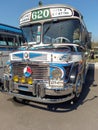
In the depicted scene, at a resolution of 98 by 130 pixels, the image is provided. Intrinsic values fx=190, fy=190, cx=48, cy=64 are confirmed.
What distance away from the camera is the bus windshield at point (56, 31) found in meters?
6.09

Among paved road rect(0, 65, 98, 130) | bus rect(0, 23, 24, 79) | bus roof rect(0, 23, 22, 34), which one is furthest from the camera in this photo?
bus roof rect(0, 23, 22, 34)

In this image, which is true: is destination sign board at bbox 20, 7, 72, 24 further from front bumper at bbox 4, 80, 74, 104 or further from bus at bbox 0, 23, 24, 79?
front bumper at bbox 4, 80, 74, 104

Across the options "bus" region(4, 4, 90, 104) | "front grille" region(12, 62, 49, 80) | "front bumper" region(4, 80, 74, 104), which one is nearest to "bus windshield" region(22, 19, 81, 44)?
"bus" region(4, 4, 90, 104)

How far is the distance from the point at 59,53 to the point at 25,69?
44.0 inches

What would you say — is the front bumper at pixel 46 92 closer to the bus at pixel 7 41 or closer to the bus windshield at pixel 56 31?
the bus windshield at pixel 56 31

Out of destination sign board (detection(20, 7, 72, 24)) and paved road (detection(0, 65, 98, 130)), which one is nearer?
paved road (detection(0, 65, 98, 130))

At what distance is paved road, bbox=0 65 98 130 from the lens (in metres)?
4.54

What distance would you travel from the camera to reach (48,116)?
516 cm

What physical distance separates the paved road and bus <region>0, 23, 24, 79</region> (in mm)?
2529

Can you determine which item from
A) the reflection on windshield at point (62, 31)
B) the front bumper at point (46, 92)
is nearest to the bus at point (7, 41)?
the reflection on windshield at point (62, 31)

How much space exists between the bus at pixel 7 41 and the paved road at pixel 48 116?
2529mm

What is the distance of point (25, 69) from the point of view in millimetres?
5477

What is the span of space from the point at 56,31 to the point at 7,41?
3.89m

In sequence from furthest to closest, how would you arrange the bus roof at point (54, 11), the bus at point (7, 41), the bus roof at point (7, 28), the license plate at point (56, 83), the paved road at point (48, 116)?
the bus roof at point (7, 28)
the bus at point (7, 41)
the bus roof at point (54, 11)
the license plate at point (56, 83)
the paved road at point (48, 116)
